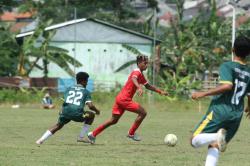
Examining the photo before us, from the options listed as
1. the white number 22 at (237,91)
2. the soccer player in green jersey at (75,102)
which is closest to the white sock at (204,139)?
the white number 22 at (237,91)

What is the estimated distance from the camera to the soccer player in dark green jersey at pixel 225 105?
8141 mm

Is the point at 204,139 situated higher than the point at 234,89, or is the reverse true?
the point at 234,89

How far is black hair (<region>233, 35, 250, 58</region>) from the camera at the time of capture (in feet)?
26.7

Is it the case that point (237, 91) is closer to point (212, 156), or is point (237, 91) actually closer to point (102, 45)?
point (212, 156)

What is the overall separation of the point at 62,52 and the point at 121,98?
93.2 feet

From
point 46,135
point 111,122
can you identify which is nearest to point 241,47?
point 46,135

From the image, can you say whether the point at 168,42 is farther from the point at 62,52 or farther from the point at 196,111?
the point at 196,111

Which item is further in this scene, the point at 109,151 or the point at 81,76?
the point at 81,76

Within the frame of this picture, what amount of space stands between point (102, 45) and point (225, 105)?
4290 cm

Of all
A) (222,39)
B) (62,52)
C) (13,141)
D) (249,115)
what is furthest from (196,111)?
(249,115)

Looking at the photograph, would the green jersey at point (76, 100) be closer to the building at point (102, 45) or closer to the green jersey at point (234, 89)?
the green jersey at point (234, 89)

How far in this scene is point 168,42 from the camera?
157ft

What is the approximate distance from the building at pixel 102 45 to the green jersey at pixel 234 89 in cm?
4120

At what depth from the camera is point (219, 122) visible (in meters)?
8.30
